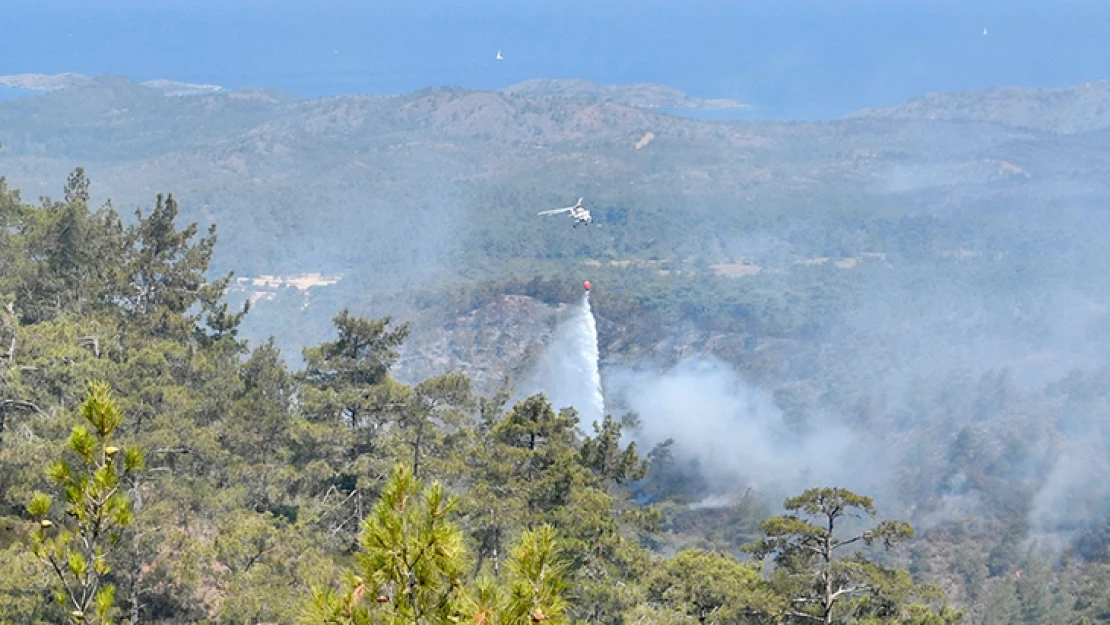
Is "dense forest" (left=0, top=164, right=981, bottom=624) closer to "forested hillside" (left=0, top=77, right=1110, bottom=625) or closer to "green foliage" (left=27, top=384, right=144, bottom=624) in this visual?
"forested hillside" (left=0, top=77, right=1110, bottom=625)

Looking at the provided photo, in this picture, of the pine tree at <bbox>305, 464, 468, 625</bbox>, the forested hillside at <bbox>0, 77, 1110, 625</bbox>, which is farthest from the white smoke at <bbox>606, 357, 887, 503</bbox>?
the pine tree at <bbox>305, 464, 468, 625</bbox>

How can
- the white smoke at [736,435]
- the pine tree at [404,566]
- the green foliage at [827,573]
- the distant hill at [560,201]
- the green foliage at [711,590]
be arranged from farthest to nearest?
the distant hill at [560,201]
the white smoke at [736,435]
the green foliage at [711,590]
the green foliage at [827,573]
the pine tree at [404,566]

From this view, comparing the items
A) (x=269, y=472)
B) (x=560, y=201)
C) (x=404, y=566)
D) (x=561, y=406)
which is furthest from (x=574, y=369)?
(x=560, y=201)

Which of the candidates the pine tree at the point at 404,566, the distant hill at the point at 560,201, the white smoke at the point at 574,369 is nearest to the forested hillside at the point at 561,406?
the pine tree at the point at 404,566

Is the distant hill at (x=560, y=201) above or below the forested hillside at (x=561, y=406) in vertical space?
above

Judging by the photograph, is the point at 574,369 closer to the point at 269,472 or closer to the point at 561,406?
the point at 561,406

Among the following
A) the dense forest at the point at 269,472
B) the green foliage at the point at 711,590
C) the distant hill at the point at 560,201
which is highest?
the distant hill at the point at 560,201

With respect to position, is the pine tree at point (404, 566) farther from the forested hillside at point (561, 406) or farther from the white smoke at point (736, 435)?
A: the white smoke at point (736, 435)
